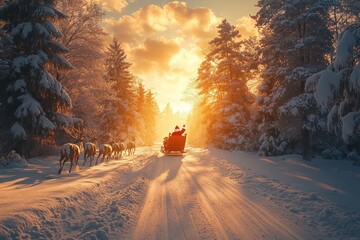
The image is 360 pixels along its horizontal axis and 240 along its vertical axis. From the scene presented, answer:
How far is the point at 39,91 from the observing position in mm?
13609

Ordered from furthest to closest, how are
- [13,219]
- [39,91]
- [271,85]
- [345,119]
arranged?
[271,85] < [39,91] < [345,119] < [13,219]

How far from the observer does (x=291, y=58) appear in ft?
52.4

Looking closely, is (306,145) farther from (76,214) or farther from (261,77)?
(76,214)

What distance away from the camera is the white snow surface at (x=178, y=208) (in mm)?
4758

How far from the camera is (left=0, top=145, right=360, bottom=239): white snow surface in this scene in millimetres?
A: 4758

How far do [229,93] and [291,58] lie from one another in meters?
11.4

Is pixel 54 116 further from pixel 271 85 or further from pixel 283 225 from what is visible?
pixel 271 85

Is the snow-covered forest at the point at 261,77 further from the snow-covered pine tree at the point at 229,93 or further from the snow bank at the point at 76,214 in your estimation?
the snow bank at the point at 76,214

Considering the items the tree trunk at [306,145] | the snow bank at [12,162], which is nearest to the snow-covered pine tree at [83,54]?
the snow bank at [12,162]

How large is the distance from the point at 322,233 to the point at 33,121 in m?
13.7

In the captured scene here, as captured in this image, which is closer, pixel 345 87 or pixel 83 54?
pixel 345 87

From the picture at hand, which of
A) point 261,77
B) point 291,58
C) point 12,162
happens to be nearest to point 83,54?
point 12,162

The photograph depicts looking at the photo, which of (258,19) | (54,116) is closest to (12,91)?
(54,116)

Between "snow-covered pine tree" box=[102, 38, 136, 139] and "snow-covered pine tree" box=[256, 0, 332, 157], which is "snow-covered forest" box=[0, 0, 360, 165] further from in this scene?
"snow-covered pine tree" box=[102, 38, 136, 139]
